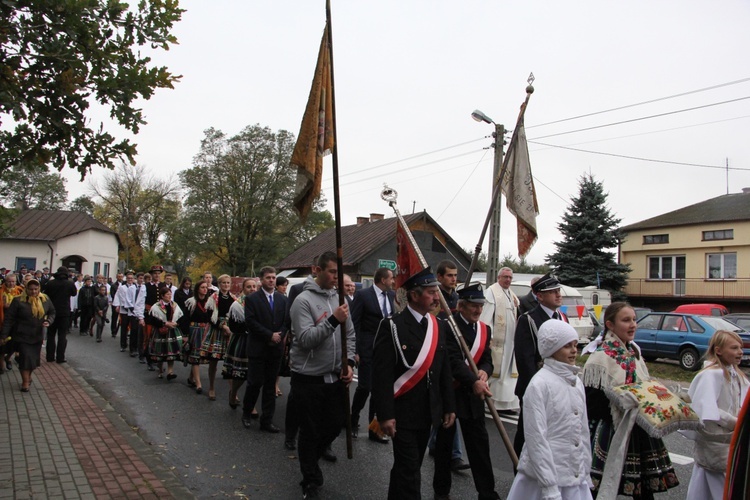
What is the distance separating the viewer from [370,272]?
36.2m

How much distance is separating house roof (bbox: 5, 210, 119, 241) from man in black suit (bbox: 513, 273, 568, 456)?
169 feet

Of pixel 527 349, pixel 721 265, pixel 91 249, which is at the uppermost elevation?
pixel 91 249

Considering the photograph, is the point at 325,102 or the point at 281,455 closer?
the point at 325,102

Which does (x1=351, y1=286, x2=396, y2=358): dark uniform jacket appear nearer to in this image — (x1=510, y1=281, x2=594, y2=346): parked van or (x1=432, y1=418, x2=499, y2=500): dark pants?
(x1=432, y1=418, x2=499, y2=500): dark pants

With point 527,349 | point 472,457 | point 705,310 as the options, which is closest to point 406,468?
point 472,457

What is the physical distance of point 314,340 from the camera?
5.04 m

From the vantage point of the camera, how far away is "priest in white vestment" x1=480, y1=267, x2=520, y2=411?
8055 millimetres

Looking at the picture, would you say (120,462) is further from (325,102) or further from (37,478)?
(325,102)

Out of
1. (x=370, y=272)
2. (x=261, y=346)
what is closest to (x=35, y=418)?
→ (x=261, y=346)

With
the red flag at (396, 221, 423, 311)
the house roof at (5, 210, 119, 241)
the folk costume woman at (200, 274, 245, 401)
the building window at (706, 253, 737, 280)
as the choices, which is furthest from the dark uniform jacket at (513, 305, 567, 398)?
the house roof at (5, 210, 119, 241)

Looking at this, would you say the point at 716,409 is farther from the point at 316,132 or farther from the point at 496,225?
the point at 496,225

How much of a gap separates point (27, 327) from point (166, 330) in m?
2.09

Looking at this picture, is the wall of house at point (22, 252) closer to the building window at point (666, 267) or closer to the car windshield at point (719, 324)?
the building window at point (666, 267)

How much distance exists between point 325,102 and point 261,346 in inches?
138
